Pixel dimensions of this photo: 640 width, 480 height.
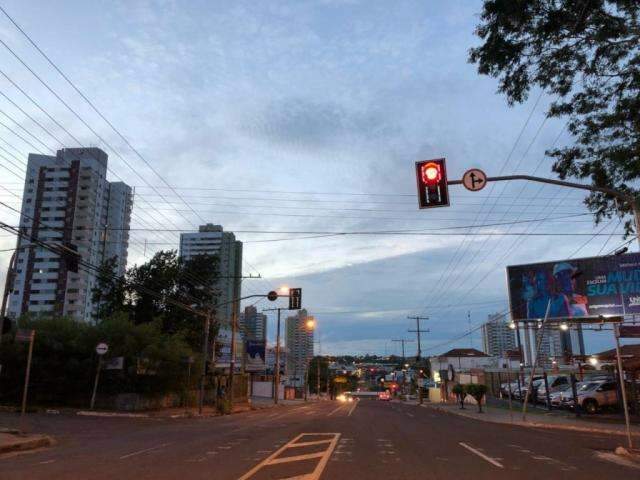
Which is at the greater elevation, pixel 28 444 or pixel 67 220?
pixel 67 220

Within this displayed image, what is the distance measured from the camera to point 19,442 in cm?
1576

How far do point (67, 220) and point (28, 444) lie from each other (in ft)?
353

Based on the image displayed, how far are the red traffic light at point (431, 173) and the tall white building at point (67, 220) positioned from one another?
93.7 metres

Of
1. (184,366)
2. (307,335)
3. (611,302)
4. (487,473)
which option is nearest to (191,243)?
(184,366)

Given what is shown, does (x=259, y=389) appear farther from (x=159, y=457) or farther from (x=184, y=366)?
(x=159, y=457)

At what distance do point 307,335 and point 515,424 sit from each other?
140 meters

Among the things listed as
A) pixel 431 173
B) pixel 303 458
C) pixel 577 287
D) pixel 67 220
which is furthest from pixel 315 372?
pixel 431 173

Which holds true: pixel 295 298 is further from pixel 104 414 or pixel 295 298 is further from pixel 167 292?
pixel 167 292

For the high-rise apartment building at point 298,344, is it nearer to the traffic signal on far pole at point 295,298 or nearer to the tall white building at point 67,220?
the tall white building at point 67,220

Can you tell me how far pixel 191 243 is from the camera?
46.7m

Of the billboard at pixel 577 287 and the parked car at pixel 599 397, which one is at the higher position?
the billboard at pixel 577 287

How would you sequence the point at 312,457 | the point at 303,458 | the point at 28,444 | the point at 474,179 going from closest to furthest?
the point at 303,458, the point at 312,457, the point at 474,179, the point at 28,444

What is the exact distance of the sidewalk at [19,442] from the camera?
598 inches

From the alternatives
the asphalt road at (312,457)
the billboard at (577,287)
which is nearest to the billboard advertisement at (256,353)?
the billboard at (577,287)
